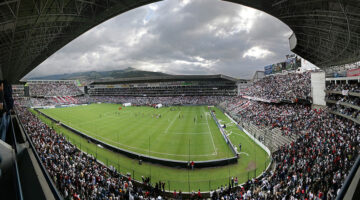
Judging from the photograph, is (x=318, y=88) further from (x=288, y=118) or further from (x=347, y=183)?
(x=347, y=183)

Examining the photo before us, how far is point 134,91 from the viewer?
95438 mm

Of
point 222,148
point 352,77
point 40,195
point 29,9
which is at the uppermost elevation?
point 29,9

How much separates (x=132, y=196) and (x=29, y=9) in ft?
45.3

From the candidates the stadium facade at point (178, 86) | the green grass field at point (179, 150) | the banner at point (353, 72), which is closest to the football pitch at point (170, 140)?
the green grass field at point (179, 150)

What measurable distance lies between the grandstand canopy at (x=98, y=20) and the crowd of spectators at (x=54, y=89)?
260ft

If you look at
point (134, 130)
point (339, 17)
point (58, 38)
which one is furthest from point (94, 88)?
point (339, 17)

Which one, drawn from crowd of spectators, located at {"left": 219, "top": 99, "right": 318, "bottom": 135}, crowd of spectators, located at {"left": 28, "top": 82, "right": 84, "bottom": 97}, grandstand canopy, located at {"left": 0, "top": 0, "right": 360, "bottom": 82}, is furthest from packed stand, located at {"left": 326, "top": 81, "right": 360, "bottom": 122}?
crowd of spectators, located at {"left": 28, "top": 82, "right": 84, "bottom": 97}

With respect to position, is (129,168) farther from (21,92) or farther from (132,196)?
(21,92)

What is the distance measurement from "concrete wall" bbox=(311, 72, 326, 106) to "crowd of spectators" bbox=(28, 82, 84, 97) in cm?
10486

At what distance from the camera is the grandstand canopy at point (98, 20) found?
11.5m

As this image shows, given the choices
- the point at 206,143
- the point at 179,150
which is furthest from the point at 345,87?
the point at 179,150

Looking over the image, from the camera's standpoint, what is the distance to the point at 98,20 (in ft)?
51.4

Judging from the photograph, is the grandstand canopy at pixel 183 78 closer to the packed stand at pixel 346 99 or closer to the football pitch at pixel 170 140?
the football pitch at pixel 170 140

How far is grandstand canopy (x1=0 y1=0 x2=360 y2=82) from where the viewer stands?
11.5 meters
